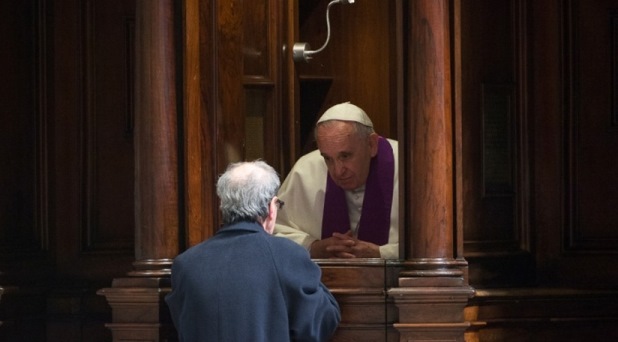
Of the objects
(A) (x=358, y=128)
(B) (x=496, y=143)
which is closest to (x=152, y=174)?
(A) (x=358, y=128)

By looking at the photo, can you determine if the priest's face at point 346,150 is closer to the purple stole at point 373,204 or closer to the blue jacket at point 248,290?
the purple stole at point 373,204

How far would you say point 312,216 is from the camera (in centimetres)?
745

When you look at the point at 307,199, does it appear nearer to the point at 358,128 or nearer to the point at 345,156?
the point at 345,156

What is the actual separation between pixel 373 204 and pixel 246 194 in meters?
1.44

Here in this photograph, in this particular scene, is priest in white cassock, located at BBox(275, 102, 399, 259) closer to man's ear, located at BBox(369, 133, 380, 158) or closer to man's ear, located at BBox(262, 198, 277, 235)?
man's ear, located at BBox(369, 133, 380, 158)

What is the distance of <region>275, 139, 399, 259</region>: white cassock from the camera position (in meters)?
7.39

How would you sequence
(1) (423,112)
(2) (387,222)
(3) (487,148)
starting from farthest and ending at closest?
(3) (487,148), (2) (387,222), (1) (423,112)

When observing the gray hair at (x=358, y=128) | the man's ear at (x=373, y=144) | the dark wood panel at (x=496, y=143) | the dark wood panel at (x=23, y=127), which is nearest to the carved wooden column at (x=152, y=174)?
the gray hair at (x=358, y=128)

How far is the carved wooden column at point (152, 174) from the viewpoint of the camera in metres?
6.67

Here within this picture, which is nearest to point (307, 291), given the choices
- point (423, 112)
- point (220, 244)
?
point (220, 244)

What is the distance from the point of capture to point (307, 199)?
Result: 7.48 meters

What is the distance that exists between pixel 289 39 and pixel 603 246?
170cm

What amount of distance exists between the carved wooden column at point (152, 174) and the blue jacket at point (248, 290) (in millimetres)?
762

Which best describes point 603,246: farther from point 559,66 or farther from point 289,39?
point 289,39
